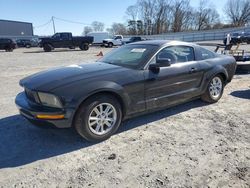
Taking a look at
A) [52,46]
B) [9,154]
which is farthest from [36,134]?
[52,46]

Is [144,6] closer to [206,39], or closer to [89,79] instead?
[206,39]

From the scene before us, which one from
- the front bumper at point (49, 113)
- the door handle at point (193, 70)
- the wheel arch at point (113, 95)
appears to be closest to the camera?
the front bumper at point (49, 113)

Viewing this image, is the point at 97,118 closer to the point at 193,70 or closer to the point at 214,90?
the point at 193,70

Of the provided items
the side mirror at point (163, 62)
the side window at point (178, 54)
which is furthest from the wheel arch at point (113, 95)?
the side window at point (178, 54)

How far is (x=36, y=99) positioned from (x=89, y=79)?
0.82 m

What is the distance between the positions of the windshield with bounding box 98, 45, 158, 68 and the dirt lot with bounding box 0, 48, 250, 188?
110cm

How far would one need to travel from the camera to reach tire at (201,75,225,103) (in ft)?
17.5

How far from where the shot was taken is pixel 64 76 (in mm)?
3703

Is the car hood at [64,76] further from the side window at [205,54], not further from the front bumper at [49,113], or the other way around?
the side window at [205,54]

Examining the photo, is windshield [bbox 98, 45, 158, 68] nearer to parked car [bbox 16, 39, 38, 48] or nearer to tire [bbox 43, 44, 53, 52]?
tire [bbox 43, 44, 53, 52]

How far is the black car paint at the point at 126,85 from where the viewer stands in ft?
11.1

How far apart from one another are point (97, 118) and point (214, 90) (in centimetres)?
309

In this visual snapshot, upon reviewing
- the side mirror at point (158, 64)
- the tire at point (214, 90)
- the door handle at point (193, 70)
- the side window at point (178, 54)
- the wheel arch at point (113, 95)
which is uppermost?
the side window at point (178, 54)

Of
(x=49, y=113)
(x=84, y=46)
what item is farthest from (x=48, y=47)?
(x=49, y=113)
